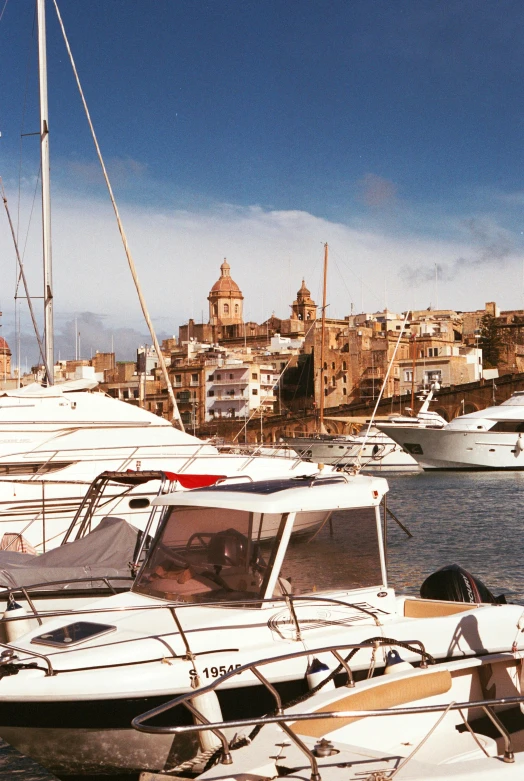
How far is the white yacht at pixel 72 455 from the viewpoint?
18.7m

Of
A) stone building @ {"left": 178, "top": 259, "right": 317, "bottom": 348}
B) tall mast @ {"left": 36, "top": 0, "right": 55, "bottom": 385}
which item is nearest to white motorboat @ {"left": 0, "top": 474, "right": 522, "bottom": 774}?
tall mast @ {"left": 36, "top": 0, "right": 55, "bottom": 385}

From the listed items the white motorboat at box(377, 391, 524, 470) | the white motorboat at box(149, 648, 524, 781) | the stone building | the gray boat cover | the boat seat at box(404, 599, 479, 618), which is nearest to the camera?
the white motorboat at box(149, 648, 524, 781)

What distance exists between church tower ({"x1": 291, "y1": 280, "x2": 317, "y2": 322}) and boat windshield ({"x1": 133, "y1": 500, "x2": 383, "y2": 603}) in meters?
143

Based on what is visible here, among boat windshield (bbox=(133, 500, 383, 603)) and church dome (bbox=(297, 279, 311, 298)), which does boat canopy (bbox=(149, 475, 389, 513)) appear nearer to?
boat windshield (bbox=(133, 500, 383, 603))

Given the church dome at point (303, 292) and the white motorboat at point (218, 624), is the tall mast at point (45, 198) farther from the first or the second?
the church dome at point (303, 292)

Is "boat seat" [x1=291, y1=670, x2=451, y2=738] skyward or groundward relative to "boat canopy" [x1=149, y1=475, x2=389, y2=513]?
groundward

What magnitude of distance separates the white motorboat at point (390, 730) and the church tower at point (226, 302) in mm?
138959

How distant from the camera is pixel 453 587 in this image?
33.3 ft

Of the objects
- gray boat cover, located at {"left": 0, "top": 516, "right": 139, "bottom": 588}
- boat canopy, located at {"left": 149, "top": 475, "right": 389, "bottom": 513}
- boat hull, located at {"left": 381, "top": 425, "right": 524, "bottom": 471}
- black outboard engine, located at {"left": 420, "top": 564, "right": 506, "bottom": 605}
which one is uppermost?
boat canopy, located at {"left": 149, "top": 475, "right": 389, "bottom": 513}

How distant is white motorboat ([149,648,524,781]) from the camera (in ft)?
19.1

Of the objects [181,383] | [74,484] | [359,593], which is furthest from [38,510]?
[181,383]

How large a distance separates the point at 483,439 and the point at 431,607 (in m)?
48.3

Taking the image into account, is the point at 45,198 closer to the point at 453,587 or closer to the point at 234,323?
the point at 453,587

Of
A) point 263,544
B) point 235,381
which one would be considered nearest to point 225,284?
point 235,381
